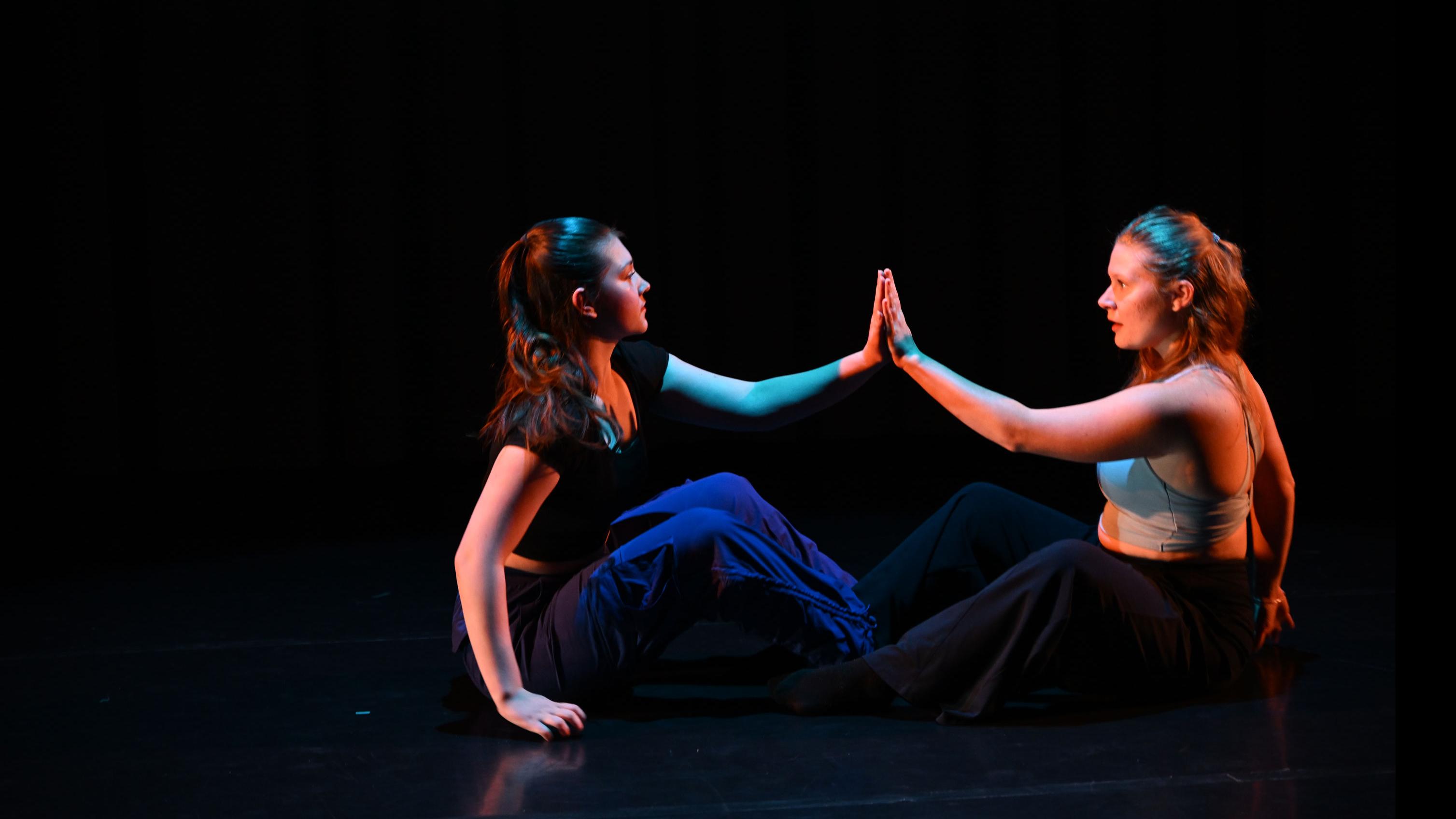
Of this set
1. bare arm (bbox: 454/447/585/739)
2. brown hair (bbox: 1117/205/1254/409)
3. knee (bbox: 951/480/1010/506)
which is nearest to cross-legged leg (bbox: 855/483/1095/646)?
knee (bbox: 951/480/1010/506)

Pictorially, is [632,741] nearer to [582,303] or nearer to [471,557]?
[471,557]

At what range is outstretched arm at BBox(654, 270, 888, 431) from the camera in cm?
243

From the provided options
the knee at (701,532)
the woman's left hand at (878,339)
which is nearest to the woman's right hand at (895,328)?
the woman's left hand at (878,339)

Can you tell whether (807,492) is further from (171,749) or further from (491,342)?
(171,749)

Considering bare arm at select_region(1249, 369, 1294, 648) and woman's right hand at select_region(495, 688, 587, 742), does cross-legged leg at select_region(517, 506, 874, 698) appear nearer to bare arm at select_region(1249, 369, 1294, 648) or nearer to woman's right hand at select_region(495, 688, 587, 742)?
woman's right hand at select_region(495, 688, 587, 742)

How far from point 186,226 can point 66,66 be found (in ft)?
2.54

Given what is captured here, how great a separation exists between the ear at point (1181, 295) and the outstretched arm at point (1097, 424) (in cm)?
14

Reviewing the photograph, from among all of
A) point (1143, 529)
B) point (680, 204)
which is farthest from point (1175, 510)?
point (680, 204)

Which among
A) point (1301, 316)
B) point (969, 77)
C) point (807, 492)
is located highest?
point (969, 77)

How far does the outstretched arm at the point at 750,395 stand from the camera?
243 centimetres

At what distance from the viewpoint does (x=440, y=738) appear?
2.02m

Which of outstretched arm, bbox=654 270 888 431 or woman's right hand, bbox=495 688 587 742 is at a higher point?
outstretched arm, bbox=654 270 888 431

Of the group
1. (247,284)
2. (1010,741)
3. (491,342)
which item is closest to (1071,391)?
(491,342)

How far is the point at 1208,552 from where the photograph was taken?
2.05 m
